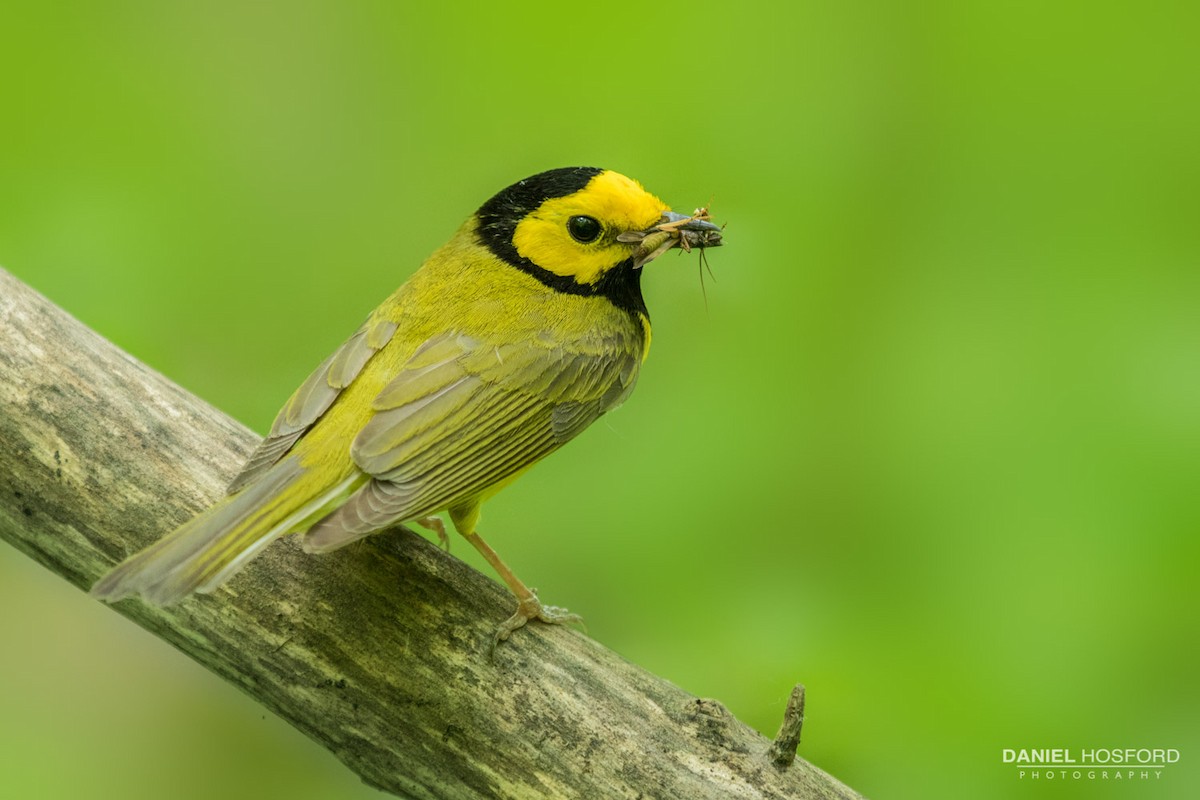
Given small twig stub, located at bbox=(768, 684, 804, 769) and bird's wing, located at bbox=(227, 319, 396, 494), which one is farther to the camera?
bird's wing, located at bbox=(227, 319, 396, 494)

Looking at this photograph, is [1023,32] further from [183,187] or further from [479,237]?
[183,187]

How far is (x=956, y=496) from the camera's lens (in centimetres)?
347

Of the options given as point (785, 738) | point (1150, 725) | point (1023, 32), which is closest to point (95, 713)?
point (785, 738)

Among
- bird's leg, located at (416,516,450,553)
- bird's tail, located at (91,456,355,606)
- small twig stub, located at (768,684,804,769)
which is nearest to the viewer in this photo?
bird's tail, located at (91,456,355,606)

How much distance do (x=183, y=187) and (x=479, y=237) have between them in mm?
1337

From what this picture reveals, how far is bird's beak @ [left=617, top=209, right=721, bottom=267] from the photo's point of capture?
115 inches

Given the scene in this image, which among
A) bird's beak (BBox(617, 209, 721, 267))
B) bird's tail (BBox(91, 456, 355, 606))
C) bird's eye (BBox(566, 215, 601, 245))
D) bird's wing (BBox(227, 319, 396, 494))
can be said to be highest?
bird's beak (BBox(617, 209, 721, 267))

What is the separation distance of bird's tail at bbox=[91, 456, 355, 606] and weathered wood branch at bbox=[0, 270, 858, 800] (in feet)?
0.74

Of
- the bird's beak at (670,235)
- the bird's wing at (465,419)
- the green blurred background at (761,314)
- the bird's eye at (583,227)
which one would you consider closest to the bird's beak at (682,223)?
the bird's beak at (670,235)

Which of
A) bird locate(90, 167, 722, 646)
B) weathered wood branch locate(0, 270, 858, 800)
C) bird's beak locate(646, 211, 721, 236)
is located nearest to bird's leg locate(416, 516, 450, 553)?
bird locate(90, 167, 722, 646)

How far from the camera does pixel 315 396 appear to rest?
2637mm

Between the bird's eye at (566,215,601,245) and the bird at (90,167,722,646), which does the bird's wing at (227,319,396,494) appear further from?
the bird's eye at (566,215,601,245)

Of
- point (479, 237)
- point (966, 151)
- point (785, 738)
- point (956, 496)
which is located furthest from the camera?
point (966, 151)

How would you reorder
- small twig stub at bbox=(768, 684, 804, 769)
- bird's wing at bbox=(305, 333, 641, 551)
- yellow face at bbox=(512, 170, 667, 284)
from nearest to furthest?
1. small twig stub at bbox=(768, 684, 804, 769)
2. bird's wing at bbox=(305, 333, 641, 551)
3. yellow face at bbox=(512, 170, 667, 284)
